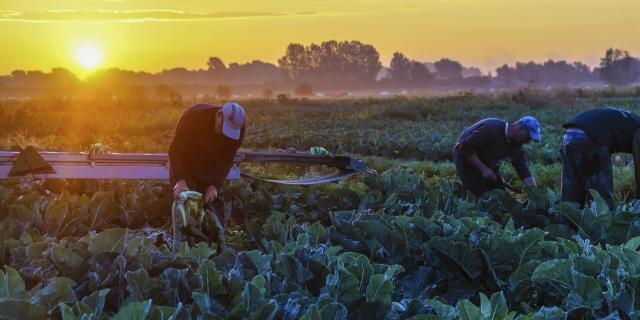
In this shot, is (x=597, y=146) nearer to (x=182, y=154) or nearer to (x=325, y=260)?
(x=182, y=154)

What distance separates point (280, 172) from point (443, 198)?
648cm

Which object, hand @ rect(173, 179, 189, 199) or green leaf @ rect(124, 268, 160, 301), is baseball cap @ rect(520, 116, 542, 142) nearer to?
hand @ rect(173, 179, 189, 199)

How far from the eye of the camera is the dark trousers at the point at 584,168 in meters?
7.17

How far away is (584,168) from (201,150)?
392 cm

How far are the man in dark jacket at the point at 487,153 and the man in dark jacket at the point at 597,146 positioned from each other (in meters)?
0.57

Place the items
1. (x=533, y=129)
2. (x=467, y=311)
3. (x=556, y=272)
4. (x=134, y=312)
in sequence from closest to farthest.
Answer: (x=134, y=312)
(x=467, y=311)
(x=556, y=272)
(x=533, y=129)

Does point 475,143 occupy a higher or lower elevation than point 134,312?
lower

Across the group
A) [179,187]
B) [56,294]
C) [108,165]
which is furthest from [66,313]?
[108,165]

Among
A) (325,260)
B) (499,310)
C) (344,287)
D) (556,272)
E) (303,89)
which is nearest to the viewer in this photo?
(499,310)

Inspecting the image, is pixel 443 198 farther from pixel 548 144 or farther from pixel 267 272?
pixel 548 144

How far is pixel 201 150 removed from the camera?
19.7 ft

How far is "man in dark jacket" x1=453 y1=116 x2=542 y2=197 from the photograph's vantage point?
25.7ft

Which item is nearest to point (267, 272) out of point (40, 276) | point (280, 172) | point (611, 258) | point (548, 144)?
point (40, 276)

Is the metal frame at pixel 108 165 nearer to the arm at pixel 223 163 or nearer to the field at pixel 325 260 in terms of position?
the field at pixel 325 260
